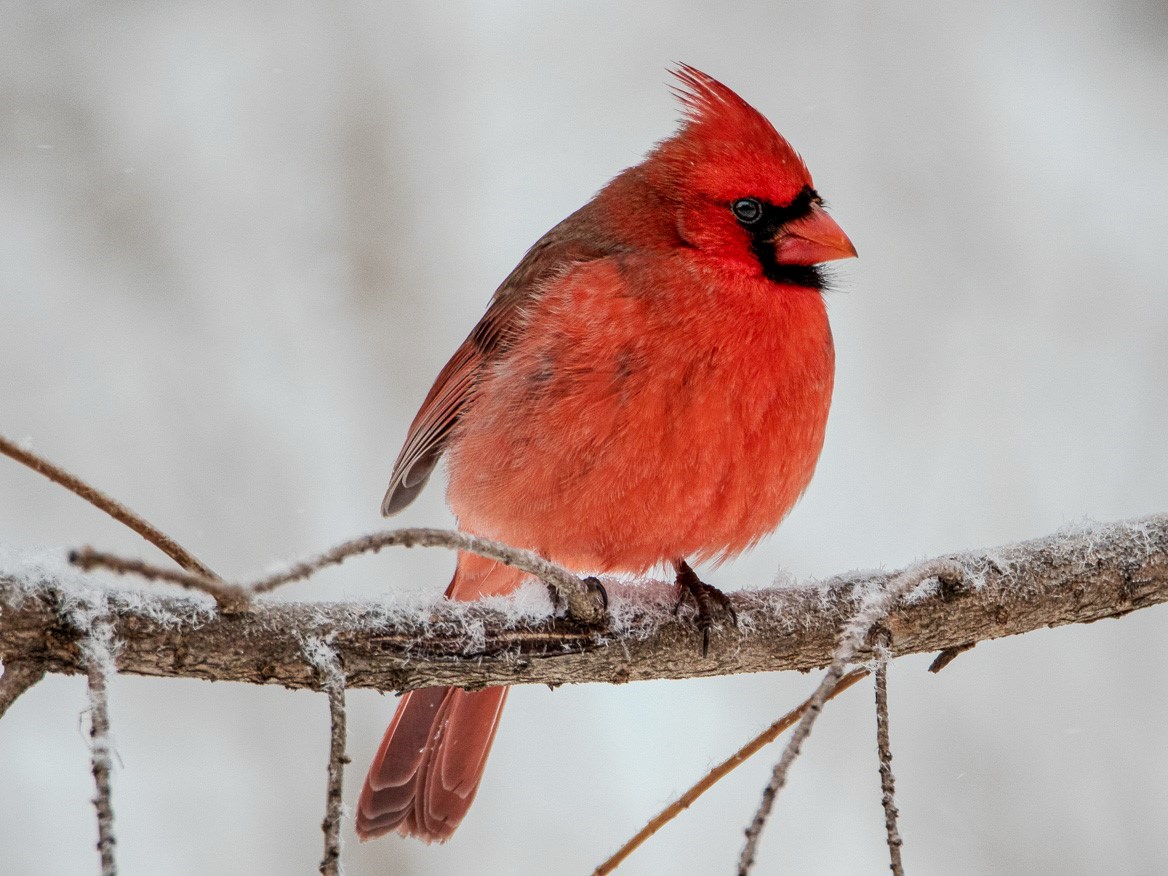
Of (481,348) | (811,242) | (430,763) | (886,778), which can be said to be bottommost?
(886,778)

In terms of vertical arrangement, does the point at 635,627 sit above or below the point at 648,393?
below

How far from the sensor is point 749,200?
284cm

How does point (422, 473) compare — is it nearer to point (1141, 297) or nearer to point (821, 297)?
point (821, 297)

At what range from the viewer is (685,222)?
2.86 meters

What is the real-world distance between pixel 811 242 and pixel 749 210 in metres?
0.15

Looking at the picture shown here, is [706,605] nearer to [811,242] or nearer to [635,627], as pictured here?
[635,627]

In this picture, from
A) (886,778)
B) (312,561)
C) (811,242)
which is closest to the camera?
(312,561)

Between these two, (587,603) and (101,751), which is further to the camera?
(587,603)

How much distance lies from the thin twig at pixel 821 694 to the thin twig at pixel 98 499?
663 millimetres

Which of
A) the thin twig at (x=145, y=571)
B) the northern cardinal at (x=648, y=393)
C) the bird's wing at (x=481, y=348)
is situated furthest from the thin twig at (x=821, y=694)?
the bird's wing at (x=481, y=348)

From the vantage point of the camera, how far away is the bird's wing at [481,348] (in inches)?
117

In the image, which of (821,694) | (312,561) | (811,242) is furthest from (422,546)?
(811,242)

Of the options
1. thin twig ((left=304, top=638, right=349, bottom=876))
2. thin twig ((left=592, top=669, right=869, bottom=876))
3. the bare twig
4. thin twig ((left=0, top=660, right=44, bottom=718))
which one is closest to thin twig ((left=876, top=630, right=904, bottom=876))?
thin twig ((left=592, top=669, right=869, bottom=876))

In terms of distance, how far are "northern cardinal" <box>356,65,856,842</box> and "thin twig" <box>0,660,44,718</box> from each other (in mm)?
1153
